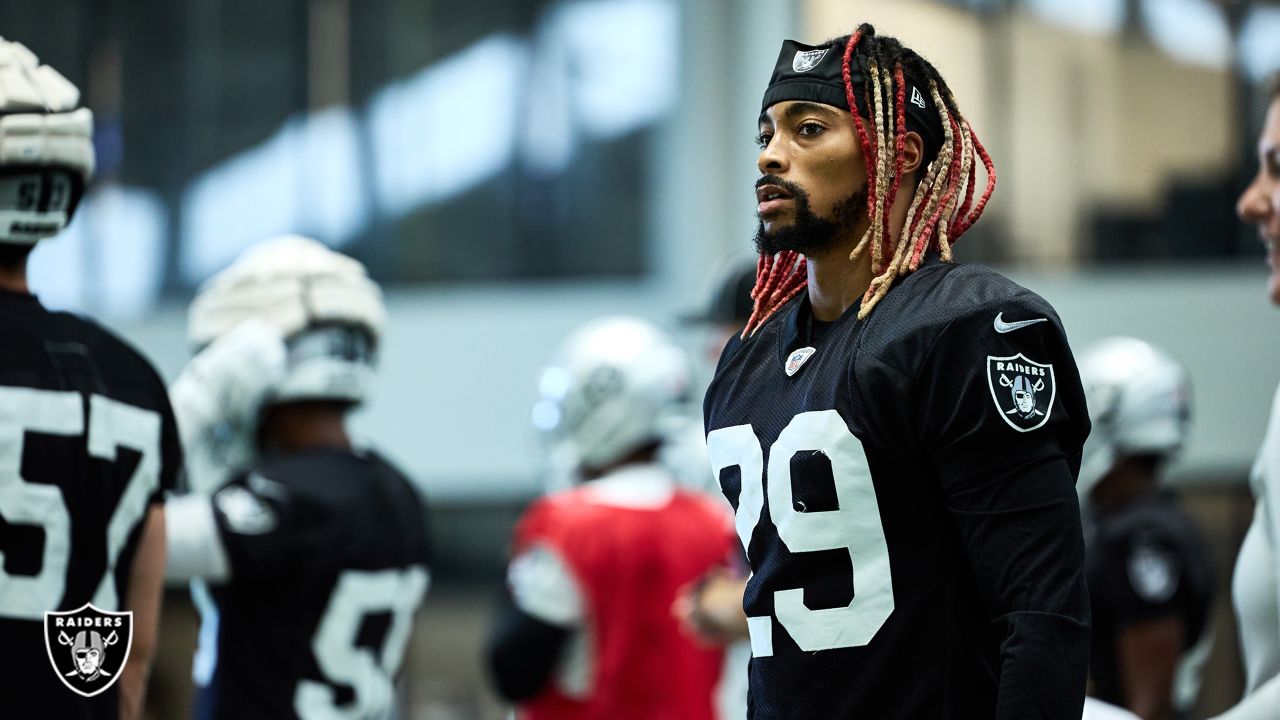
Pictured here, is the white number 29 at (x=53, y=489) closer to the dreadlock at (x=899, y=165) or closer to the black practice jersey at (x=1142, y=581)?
the dreadlock at (x=899, y=165)

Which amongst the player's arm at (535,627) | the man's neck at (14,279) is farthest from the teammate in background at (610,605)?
the man's neck at (14,279)

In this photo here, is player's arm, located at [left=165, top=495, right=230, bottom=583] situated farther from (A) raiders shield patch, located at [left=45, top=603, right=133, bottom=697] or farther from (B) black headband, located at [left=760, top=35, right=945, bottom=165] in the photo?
(B) black headband, located at [left=760, top=35, right=945, bottom=165]

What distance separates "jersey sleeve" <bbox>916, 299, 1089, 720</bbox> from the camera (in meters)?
2.37

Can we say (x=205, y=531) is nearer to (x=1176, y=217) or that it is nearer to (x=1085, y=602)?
(x=1085, y=602)

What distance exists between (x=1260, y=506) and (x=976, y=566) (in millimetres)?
1166

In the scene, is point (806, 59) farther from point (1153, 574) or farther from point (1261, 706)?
point (1153, 574)

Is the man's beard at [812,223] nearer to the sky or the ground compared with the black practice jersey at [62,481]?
nearer to the sky

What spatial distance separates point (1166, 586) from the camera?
5164mm

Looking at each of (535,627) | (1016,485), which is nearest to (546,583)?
(535,627)

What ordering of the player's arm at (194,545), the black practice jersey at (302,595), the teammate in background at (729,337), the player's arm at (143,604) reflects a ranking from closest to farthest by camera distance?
1. the player's arm at (143,604)
2. the player's arm at (194,545)
3. the black practice jersey at (302,595)
4. the teammate in background at (729,337)

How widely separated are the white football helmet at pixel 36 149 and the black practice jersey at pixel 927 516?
56.1 inches

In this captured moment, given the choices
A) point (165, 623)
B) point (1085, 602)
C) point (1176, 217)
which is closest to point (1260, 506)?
point (1085, 602)

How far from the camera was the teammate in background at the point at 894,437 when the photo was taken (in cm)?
243

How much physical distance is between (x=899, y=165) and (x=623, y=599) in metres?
2.25
